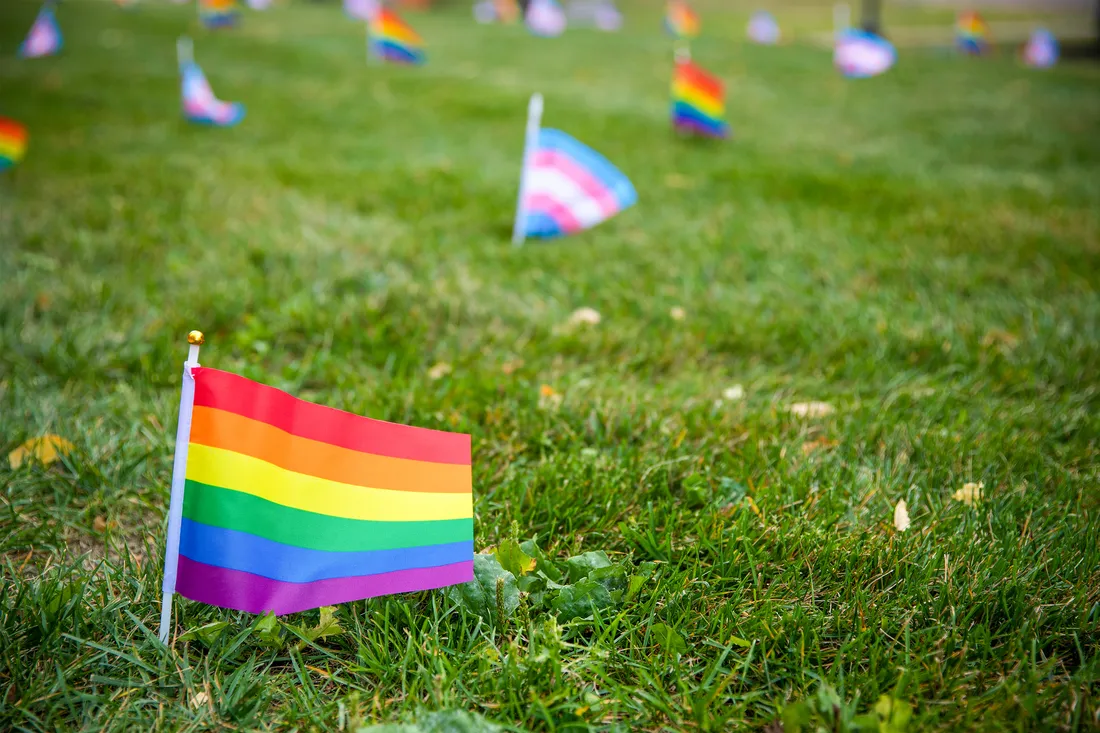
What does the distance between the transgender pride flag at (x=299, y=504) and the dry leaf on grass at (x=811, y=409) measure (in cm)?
123

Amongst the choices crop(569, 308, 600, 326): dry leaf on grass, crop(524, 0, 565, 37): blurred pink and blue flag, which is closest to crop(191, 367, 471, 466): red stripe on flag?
crop(569, 308, 600, 326): dry leaf on grass

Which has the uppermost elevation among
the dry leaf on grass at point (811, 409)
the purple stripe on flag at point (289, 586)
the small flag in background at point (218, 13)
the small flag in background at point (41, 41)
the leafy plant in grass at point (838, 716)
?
the small flag in background at point (218, 13)

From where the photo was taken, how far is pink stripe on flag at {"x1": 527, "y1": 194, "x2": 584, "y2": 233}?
12.2 feet

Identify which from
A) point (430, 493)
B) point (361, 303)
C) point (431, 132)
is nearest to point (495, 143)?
point (431, 132)

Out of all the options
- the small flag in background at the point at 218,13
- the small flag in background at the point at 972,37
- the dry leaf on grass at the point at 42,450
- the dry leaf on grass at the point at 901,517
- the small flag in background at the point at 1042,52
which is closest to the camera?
the dry leaf on grass at the point at 901,517

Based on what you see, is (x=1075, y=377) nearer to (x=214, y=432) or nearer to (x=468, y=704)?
(x=468, y=704)

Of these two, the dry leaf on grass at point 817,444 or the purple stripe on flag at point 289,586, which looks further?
the dry leaf on grass at point 817,444

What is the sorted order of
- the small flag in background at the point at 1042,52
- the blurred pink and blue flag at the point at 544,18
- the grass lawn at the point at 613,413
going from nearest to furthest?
the grass lawn at the point at 613,413 < the small flag in background at the point at 1042,52 < the blurred pink and blue flag at the point at 544,18

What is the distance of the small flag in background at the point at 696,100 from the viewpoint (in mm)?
5785

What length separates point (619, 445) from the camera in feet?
6.89

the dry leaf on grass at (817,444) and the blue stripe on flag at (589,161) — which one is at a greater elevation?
the blue stripe on flag at (589,161)

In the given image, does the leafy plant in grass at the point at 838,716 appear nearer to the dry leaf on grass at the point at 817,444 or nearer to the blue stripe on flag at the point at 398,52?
the dry leaf on grass at the point at 817,444

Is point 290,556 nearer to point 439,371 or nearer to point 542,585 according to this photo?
point 542,585

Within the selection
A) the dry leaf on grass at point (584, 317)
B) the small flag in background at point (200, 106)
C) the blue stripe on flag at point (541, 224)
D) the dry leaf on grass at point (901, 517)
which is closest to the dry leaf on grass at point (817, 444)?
the dry leaf on grass at point (901, 517)
